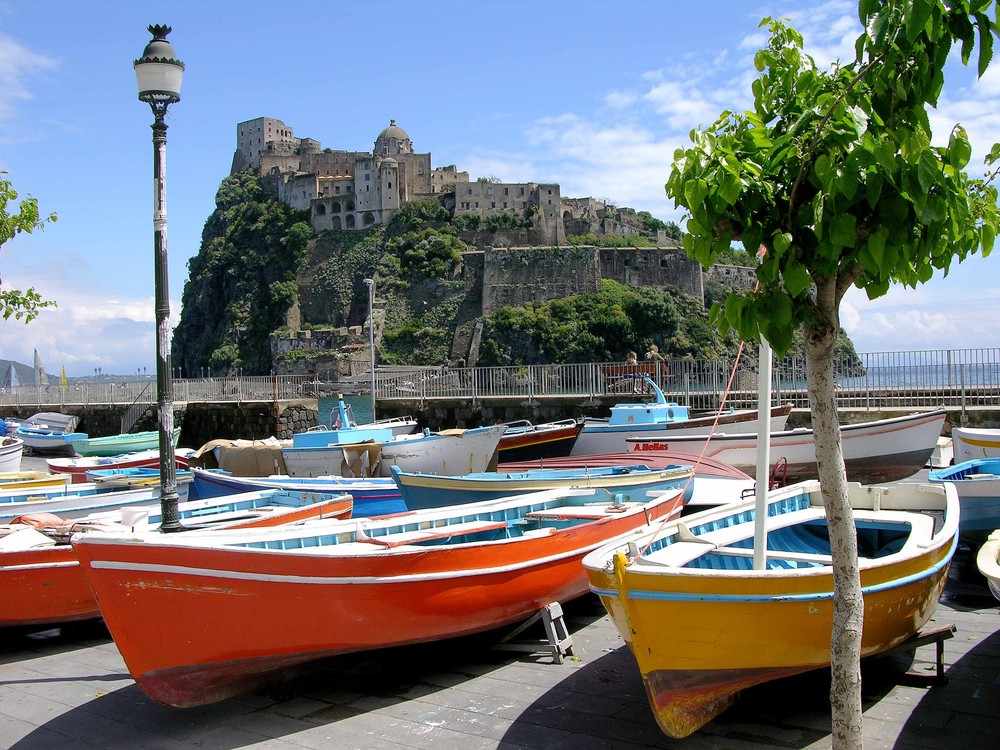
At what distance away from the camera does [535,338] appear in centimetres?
7138

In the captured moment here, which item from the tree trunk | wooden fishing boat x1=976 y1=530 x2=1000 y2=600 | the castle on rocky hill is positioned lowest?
wooden fishing boat x1=976 y1=530 x2=1000 y2=600

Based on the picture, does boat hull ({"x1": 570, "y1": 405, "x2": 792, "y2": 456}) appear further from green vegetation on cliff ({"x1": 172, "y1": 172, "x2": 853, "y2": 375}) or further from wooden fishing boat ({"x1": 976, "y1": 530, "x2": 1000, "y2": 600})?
green vegetation on cliff ({"x1": 172, "y1": 172, "x2": 853, "y2": 375})

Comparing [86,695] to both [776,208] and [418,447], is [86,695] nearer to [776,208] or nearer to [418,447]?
[776,208]

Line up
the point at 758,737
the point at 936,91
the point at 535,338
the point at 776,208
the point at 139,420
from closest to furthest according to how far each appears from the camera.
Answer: the point at 936,91 → the point at 776,208 → the point at 758,737 → the point at 139,420 → the point at 535,338

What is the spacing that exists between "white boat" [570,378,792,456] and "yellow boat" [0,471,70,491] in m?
10.8

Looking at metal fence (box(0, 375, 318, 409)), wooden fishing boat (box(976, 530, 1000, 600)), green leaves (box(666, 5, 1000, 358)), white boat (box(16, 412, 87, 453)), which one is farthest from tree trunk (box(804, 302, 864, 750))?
white boat (box(16, 412, 87, 453))

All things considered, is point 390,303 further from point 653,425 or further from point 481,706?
point 481,706

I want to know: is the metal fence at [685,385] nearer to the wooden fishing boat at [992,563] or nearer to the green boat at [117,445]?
the green boat at [117,445]

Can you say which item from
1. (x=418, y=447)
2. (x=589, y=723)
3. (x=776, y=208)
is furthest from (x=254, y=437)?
(x=776, y=208)

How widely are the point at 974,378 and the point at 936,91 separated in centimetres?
1944

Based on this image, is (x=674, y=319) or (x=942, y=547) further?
(x=674, y=319)

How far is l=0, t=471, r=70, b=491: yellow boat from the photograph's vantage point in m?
14.6

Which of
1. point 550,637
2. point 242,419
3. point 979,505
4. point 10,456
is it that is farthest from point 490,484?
point 242,419

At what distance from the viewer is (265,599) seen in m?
6.10
